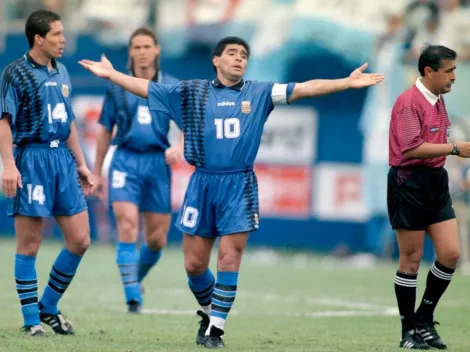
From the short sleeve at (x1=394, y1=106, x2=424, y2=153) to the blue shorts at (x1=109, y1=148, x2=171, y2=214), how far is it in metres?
3.48

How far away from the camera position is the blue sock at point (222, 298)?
907 centimetres

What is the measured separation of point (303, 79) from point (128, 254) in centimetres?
1047

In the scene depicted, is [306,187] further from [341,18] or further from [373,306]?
[373,306]

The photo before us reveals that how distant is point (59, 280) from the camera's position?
9922mm

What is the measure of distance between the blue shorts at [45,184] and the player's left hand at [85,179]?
0.40 metres

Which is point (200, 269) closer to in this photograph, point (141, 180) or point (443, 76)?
point (443, 76)

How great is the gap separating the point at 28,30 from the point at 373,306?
524 cm

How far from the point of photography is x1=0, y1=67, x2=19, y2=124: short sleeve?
9.34 m

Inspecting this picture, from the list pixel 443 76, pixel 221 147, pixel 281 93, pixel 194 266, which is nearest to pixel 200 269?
pixel 194 266

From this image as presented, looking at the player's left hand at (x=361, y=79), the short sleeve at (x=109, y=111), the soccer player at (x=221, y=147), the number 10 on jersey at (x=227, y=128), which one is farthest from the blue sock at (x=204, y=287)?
the short sleeve at (x=109, y=111)

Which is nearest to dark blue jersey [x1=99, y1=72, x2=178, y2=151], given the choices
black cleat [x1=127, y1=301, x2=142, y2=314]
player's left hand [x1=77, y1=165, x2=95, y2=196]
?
black cleat [x1=127, y1=301, x2=142, y2=314]

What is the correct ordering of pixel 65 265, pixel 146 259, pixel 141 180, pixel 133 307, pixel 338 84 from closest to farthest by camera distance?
pixel 338 84
pixel 65 265
pixel 133 307
pixel 141 180
pixel 146 259

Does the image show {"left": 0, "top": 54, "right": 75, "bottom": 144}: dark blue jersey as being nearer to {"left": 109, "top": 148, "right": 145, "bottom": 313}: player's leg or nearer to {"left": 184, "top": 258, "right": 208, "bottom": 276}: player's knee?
{"left": 184, "top": 258, "right": 208, "bottom": 276}: player's knee

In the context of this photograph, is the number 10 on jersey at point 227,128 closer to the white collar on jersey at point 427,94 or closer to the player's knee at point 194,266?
the player's knee at point 194,266
